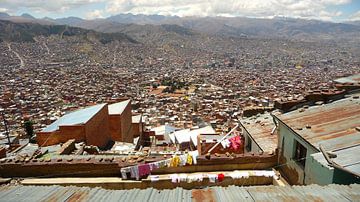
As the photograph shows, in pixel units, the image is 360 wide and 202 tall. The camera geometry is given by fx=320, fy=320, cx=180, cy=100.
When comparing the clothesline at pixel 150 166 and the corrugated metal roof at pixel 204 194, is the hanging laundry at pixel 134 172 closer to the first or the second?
the clothesline at pixel 150 166

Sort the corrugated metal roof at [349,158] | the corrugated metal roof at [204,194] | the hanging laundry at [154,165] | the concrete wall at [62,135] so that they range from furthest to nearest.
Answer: the concrete wall at [62,135]
the hanging laundry at [154,165]
the corrugated metal roof at [349,158]
the corrugated metal roof at [204,194]

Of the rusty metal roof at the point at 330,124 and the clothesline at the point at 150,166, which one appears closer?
the rusty metal roof at the point at 330,124

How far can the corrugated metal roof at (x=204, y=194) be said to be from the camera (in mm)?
4070

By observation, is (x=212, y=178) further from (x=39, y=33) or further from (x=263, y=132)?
(x=39, y=33)

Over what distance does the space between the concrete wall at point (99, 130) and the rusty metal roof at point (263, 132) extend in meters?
7.19

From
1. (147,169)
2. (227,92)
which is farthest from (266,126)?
(227,92)

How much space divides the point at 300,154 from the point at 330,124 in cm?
89

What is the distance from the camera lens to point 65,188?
4613mm

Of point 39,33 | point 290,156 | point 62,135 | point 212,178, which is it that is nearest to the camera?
point 212,178

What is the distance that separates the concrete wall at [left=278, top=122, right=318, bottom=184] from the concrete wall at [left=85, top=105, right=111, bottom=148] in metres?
9.71

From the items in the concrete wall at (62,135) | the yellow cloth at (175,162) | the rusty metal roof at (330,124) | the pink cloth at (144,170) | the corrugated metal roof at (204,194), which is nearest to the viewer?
the corrugated metal roof at (204,194)

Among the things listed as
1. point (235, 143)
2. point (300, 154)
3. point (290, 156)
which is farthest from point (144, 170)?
point (235, 143)

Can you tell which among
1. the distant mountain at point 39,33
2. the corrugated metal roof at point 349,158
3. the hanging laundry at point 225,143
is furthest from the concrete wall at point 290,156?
→ the distant mountain at point 39,33

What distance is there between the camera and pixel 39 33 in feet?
582
